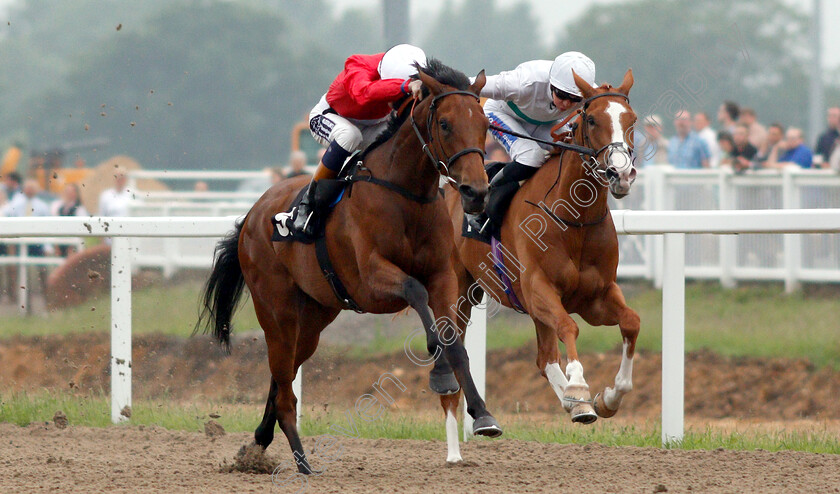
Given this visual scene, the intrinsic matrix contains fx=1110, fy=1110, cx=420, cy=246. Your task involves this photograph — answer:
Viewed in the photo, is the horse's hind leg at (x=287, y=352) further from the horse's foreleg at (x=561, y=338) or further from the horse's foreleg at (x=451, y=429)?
the horse's foreleg at (x=561, y=338)

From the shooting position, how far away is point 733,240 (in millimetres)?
10555

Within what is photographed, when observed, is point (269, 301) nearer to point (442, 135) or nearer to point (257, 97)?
point (442, 135)

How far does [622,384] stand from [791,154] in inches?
261

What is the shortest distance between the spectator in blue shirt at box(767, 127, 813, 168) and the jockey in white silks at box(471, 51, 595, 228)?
5630mm

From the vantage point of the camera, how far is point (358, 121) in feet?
18.2

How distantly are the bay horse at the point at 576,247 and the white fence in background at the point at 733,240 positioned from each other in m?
4.41

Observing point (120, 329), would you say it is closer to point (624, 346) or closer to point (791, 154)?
point (624, 346)

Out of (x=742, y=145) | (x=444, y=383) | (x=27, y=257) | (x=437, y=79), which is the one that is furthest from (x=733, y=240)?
(x=27, y=257)

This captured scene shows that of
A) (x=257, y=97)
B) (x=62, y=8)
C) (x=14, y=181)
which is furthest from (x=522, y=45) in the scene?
(x=14, y=181)

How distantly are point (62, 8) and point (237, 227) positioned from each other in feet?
204

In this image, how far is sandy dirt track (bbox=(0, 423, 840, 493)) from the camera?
4.89m

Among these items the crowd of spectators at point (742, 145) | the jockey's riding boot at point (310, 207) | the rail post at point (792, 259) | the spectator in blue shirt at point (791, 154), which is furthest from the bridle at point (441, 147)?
the spectator in blue shirt at point (791, 154)

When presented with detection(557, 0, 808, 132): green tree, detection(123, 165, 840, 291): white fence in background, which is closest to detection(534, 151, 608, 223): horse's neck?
detection(123, 165, 840, 291): white fence in background

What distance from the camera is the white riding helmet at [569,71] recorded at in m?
5.61
